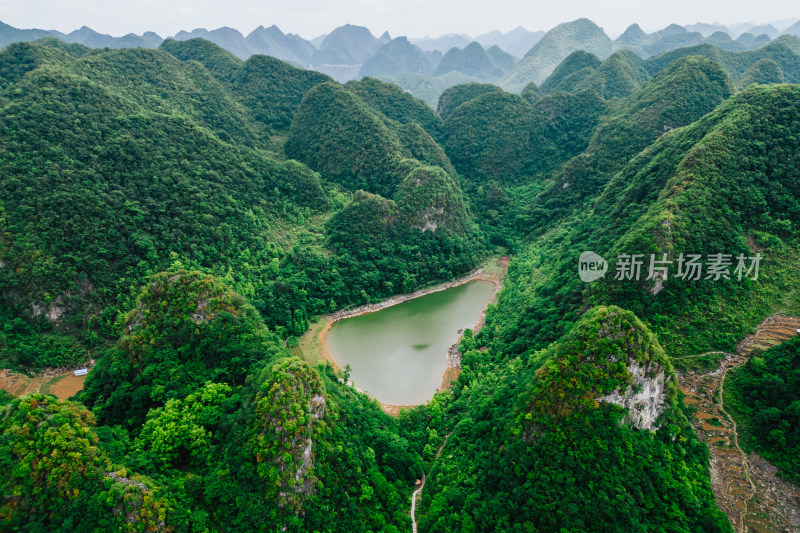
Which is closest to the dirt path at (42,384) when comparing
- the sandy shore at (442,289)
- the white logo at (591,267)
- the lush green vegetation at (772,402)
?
the sandy shore at (442,289)

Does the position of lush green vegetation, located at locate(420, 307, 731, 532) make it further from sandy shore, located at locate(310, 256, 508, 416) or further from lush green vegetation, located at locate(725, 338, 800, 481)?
sandy shore, located at locate(310, 256, 508, 416)

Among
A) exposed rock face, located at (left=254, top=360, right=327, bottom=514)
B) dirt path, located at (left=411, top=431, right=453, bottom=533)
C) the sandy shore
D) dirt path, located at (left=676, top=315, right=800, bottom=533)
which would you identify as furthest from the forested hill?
the sandy shore

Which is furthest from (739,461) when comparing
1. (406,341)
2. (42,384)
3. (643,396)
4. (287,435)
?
(42,384)

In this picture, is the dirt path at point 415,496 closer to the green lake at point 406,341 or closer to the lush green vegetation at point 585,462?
the lush green vegetation at point 585,462

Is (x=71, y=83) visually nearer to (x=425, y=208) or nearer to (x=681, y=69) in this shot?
(x=425, y=208)

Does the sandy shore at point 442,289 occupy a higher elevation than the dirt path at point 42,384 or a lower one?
lower

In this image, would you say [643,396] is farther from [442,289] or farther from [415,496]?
[442,289]
